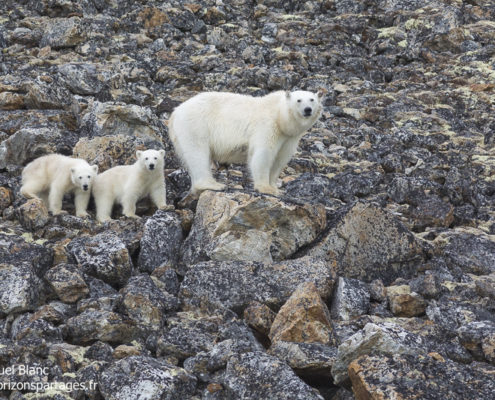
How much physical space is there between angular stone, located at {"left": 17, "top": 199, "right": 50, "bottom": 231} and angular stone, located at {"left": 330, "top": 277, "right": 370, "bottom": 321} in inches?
166

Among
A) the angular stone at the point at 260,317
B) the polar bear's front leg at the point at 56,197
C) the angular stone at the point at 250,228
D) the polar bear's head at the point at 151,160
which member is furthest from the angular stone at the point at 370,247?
the polar bear's front leg at the point at 56,197

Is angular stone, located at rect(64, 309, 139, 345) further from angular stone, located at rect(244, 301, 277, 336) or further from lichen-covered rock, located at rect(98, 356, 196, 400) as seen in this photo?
angular stone, located at rect(244, 301, 277, 336)

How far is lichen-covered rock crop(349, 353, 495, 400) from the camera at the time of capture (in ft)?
16.3

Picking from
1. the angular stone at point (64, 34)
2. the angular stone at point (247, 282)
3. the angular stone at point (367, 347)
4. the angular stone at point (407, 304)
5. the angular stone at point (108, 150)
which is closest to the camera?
the angular stone at point (367, 347)

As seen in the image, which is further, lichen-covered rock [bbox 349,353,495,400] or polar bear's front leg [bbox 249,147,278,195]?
polar bear's front leg [bbox 249,147,278,195]

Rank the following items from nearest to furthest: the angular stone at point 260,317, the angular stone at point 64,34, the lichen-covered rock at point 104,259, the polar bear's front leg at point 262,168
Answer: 1. the angular stone at point 260,317
2. the lichen-covered rock at point 104,259
3. the polar bear's front leg at point 262,168
4. the angular stone at point 64,34

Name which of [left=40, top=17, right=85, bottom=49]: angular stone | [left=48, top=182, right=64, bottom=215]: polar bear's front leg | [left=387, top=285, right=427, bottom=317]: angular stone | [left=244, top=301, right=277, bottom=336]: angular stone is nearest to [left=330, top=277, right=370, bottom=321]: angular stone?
[left=387, top=285, right=427, bottom=317]: angular stone

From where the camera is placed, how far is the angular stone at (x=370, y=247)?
855cm

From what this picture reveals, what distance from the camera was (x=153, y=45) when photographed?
19.5 meters

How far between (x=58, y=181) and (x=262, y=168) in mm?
3092

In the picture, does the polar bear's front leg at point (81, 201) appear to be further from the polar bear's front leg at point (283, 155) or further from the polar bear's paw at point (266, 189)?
the polar bear's front leg at point (283, 155)

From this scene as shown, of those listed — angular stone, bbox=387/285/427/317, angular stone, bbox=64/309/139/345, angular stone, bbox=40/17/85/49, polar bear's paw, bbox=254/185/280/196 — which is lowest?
angular stone, bbox=387/285/427/317

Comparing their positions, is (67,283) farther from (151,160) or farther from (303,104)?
(303,104)

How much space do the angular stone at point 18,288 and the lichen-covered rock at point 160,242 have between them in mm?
1495
